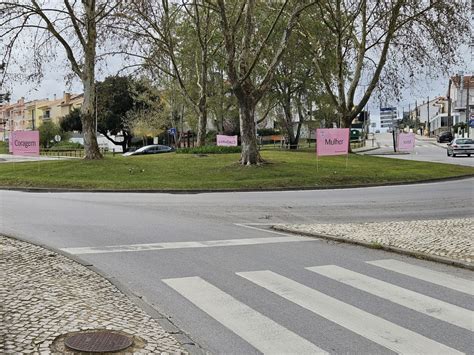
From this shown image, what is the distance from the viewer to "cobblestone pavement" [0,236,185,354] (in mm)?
4695

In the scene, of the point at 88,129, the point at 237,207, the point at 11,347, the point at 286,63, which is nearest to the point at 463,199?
Answer: the point at 237,207

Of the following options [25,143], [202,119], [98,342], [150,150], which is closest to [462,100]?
[150,150]

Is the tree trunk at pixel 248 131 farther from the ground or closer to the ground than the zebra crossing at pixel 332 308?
farther from the ground

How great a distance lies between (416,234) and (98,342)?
7.55 metres

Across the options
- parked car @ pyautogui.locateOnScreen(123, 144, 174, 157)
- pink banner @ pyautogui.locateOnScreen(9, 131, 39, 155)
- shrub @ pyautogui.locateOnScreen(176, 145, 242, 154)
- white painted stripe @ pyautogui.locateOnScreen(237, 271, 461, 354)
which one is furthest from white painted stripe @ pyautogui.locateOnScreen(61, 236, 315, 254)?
parked car @ pyautogui.locateOnScreen(123, 144, 174, 157)

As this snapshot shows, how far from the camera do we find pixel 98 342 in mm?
4684

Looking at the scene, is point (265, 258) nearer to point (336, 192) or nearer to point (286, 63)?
point (336, 192)

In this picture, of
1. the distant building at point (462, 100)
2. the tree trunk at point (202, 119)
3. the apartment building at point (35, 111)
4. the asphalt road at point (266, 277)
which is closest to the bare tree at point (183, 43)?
the tree trunk at point (202, 119)

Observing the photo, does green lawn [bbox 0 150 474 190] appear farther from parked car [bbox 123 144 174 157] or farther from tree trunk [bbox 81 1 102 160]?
parked car [bbox 123 144 174 157]

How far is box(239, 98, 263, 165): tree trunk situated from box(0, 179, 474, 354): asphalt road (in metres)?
11.4

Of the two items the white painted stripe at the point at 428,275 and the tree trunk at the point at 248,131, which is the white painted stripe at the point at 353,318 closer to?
the white painted stripe at the point at 428,275

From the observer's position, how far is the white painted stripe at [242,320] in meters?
4.82

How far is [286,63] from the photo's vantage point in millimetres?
49469

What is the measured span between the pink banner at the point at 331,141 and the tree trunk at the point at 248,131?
3.15 meters
